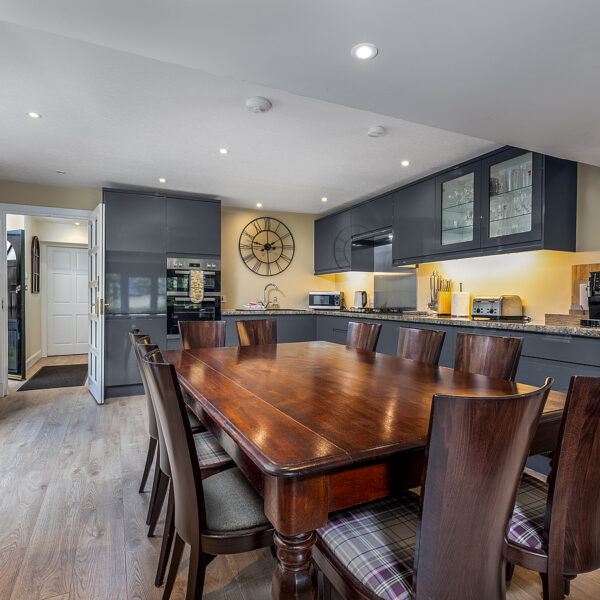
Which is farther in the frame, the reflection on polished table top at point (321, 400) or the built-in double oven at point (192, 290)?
the built-in double oven at point (192, 290)

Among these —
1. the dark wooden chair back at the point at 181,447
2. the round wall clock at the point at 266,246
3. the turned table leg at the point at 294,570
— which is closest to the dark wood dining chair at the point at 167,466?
the dark wooden chair back at the point at 181,447

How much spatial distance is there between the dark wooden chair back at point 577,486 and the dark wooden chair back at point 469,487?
164 mm

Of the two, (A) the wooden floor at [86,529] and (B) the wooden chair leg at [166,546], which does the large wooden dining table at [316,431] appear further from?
(A) the wooden floor at [86,529]

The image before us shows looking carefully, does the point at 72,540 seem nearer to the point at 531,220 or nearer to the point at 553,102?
the point at 553,102

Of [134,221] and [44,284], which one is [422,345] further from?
[44,284]

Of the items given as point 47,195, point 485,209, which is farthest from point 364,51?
point 47,195

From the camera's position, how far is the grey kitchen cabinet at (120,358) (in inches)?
168

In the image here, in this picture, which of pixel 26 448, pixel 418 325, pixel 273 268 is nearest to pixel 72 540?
pixel 26 448

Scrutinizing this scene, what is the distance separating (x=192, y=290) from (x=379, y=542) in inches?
159

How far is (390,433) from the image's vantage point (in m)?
1.00

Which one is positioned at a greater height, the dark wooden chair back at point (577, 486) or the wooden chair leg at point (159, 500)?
the dark wooden chair back at point (577, 486)

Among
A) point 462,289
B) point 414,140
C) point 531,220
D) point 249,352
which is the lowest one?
point 249,352

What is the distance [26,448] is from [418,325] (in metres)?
3.24

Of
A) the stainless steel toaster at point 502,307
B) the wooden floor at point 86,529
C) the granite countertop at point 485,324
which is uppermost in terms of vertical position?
the stainless steel toaster at point 502,307
